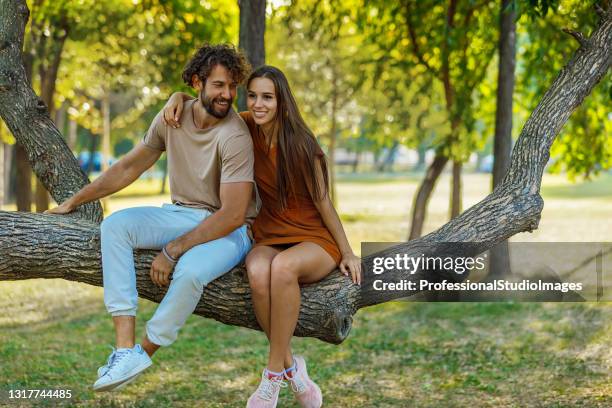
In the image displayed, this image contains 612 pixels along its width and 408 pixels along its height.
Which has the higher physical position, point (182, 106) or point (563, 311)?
point (182, 106)

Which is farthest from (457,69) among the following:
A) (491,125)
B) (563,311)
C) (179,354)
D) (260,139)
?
(260,139)

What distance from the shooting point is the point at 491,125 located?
14.5 m

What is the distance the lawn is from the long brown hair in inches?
99.5

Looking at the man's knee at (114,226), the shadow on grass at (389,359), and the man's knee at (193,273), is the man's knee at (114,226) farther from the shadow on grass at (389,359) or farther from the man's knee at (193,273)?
the shadow on grass at (389,359)

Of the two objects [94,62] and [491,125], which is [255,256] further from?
[94,62]

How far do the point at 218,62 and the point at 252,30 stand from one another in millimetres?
3298

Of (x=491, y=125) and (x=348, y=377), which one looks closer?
(x=348, y=377)

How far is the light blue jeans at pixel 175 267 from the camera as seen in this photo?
4.32 m

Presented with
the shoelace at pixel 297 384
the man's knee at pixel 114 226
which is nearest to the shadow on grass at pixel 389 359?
the shoelace at pixel 297 384

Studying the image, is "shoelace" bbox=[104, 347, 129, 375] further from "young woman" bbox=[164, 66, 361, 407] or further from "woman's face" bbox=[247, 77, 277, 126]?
"woman's face" bbox=[247, 77, 277, 126]

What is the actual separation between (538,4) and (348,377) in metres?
3.30

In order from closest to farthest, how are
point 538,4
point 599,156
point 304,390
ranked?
point 304,390
point 538,4
point 599,156

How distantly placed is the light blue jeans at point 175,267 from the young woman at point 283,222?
0.20m

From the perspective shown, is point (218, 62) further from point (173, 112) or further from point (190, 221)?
point (190, 221)
